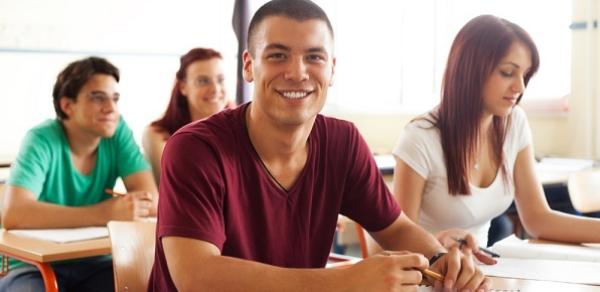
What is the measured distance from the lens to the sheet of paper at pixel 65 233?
2.47m

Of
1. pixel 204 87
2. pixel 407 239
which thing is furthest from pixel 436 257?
pixel 204 87

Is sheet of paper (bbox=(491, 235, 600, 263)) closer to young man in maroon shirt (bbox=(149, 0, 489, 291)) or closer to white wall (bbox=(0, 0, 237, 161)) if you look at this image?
young man in maroon shirt (bbox=(149, 0, 489, 291))

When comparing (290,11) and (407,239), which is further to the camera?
(407,239)

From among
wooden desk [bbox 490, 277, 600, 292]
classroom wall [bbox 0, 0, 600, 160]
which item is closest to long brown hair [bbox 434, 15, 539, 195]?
wooden desk [bbox 490, 277, 600, 292]

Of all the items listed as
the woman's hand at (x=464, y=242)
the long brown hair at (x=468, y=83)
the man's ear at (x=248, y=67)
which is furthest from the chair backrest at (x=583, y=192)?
the man's ear at (x=248, y=67)

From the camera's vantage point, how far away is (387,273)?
4.52ft

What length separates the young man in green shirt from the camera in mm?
2615

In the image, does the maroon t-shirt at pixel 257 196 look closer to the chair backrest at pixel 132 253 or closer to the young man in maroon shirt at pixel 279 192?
the young man in maroon shirt at pixel 279 192

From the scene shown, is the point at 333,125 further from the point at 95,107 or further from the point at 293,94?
the point at 95,107

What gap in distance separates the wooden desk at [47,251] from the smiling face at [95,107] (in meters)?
0.59

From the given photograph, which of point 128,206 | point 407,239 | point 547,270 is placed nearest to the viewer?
point 547,270

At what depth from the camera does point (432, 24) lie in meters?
5.80

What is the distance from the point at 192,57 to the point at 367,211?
6.52 ft

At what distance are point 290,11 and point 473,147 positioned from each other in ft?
3.16
